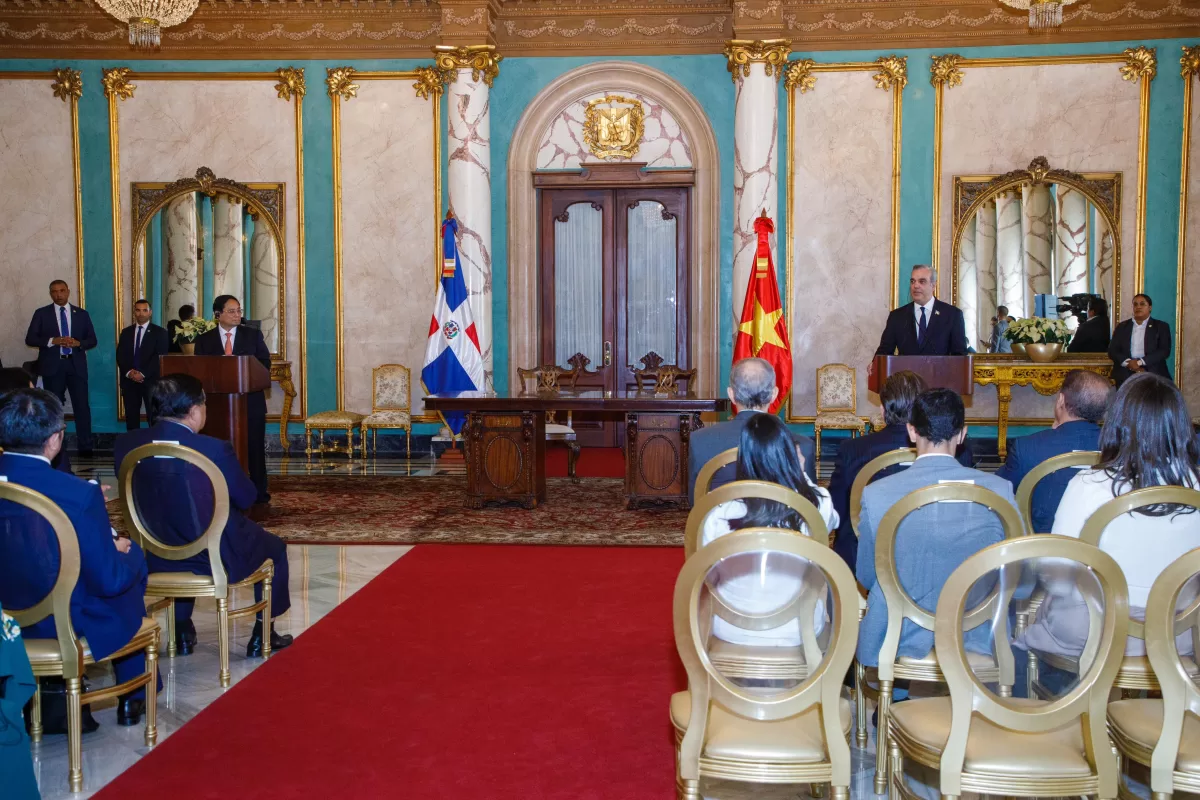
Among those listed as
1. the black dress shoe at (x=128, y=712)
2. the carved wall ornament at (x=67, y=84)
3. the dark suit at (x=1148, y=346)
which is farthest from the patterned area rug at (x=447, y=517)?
the carved wall ornament at (x=67, y=84)

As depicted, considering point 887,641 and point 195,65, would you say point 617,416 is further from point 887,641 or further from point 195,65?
point 887,641

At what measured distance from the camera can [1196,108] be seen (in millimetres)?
10055

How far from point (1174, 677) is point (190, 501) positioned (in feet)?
10.3

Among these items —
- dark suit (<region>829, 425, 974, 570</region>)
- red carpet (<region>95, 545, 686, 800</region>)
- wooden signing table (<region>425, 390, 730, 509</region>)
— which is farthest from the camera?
wooden signing table (<region>425, 390, 730, 509</region>)

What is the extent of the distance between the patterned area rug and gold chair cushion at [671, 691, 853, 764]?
3.95m

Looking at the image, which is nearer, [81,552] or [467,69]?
[81,552]

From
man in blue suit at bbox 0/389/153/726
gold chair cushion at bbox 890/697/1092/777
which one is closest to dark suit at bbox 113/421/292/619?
man in blue suit at bbox 0/389/153/726

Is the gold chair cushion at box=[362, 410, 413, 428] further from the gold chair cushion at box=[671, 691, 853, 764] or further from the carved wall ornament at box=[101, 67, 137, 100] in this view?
the gold chair cushion at box=[671, 691, 853, 764]

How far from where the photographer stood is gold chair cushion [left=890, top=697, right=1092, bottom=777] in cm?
209

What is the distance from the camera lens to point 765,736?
2.22 meters

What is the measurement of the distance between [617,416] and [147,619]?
8111 millimetres

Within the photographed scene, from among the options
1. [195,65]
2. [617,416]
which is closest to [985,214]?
[617,416]

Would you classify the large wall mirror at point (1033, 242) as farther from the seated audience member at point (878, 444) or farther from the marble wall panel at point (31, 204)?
the marble wall panel at point (31, 204)

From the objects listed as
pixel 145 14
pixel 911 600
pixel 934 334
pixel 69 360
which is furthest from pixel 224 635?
pixel 69 360
